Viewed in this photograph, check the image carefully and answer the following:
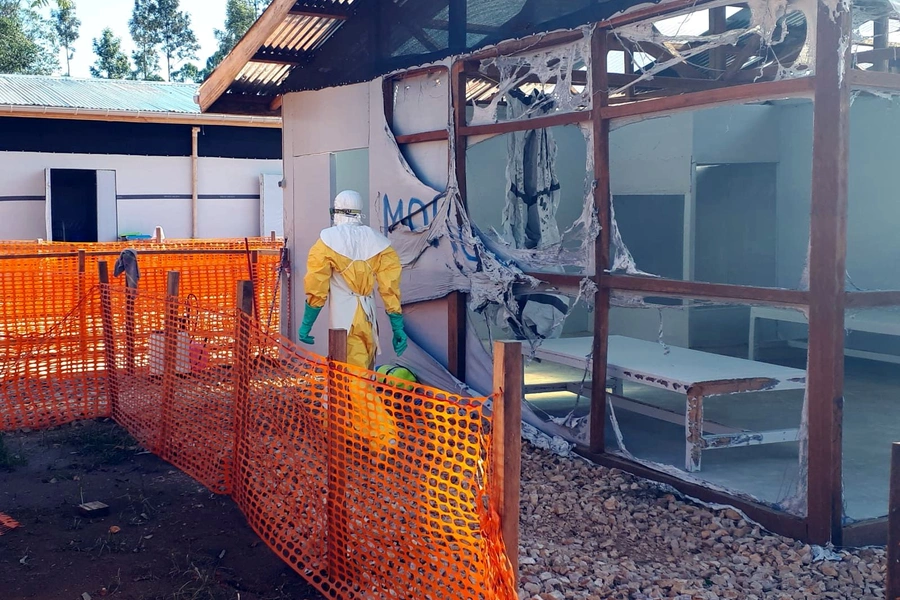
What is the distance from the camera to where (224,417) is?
623 cm

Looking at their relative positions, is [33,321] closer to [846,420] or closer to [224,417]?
[224,417]

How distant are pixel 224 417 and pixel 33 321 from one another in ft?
14.1

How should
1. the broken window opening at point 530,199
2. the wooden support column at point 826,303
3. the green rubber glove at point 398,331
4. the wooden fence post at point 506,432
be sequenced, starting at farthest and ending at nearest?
the green rubber glove at point 398,331 → the broken window opening at point 530,199 → the wooden support column at point 826,303 → the wooden fence post at point 506,432

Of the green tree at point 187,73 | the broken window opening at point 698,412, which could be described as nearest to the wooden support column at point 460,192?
the broken window opening at point 698,412

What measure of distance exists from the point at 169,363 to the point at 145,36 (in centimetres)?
5617

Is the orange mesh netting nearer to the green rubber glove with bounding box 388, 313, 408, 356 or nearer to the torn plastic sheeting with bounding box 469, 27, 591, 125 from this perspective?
the green rubber glove with bounding box 388, 313, 408, 356

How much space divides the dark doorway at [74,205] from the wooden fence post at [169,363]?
12590 mm

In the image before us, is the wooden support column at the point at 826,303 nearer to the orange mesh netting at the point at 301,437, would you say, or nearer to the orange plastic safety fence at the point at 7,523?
the orange mesh netting at the point at 301,437

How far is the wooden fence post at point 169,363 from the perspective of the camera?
668 centimetres

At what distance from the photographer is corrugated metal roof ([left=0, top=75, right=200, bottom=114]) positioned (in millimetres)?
17891

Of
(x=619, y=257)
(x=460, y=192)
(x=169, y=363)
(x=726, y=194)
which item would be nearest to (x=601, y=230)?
(x=619, y=257)

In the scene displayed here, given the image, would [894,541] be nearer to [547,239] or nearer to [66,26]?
[547,239]

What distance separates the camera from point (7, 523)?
5523 millimetres

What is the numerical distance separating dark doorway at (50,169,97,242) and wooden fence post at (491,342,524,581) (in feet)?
54.7
